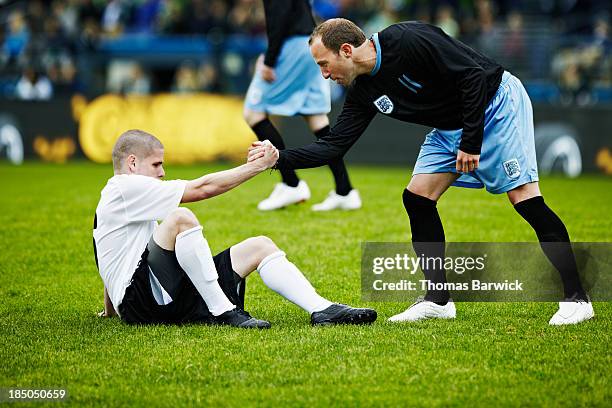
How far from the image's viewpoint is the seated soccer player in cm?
539

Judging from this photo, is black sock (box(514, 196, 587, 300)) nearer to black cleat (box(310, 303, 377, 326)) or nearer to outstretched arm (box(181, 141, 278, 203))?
black cleat (box(310, 303, 377, 326))

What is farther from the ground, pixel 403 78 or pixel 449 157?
pixel 403 78

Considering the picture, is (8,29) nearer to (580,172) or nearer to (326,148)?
(580,172)

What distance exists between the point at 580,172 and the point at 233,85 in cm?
616

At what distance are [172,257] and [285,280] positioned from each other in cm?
66

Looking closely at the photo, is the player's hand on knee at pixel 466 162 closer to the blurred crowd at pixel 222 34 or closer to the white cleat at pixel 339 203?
the white cleat at pixel 339 203

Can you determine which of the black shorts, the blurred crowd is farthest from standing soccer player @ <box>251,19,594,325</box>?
the blurred crowd

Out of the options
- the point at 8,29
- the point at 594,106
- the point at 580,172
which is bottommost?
the point at 580,172

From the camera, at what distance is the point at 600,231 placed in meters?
9.23

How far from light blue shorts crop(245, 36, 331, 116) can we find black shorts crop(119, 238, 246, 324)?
4.68 metres

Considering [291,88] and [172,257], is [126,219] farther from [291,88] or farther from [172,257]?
[291,88]

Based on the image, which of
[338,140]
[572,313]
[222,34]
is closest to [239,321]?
[338,140]

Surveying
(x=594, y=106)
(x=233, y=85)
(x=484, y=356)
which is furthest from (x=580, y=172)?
(x=484, y=356)

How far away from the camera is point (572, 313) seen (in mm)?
5746
